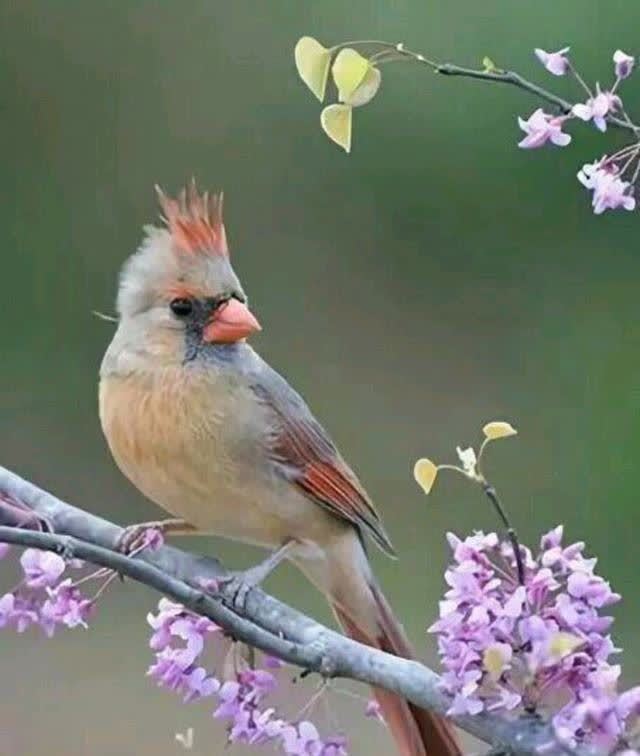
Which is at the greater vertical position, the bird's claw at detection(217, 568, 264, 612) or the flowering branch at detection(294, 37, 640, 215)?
the flowering branch at detection(294, 37, 640, 215)

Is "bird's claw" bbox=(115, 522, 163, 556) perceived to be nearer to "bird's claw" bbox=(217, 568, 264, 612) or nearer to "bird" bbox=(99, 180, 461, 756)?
"bird's claw" bbox=(217, 568, 264, 612)

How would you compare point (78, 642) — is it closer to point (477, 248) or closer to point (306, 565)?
point (477, 248)

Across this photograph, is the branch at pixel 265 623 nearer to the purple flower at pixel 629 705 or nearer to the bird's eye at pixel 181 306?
the purple flower at pixel 629 705

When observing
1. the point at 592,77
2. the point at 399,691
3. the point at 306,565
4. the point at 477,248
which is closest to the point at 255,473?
the point at 306,565

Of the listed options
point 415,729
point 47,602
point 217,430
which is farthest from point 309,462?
point 47,602

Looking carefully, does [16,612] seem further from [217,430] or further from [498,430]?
[217,430]

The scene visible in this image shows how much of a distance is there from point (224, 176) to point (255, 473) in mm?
3893

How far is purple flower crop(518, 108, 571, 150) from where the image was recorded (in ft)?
4.04

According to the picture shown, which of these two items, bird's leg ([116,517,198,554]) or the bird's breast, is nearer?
bird's leg ([116,517,198,554])

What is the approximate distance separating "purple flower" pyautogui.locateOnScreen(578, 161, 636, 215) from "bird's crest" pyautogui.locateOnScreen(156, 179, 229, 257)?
0.58m

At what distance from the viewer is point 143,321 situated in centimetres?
187

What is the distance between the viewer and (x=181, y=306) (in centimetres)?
183

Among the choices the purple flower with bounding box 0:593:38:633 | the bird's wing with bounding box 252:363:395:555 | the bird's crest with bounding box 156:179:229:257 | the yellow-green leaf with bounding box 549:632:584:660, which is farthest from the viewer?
the bird's wing with bounding box 252:363:395:555

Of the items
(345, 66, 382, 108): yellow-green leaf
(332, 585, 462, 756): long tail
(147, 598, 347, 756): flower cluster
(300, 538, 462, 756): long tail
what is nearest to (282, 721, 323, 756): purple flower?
(147, 598, 347, 756): flower cluster
